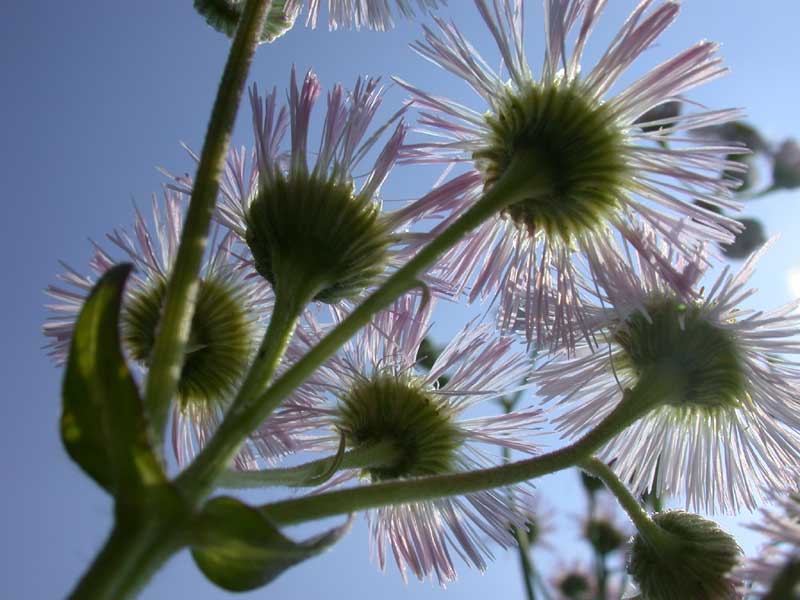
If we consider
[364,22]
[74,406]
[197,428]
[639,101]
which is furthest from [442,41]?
[74,406]

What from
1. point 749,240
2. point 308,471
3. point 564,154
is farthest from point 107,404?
point 749,240

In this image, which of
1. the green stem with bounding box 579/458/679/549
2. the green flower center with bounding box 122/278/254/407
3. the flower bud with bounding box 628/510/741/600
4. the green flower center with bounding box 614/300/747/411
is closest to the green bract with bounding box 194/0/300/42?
the green flower center with bounding box 122/278/254/407

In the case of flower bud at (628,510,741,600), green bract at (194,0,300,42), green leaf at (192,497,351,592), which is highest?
green bract at (194,0,300,42)

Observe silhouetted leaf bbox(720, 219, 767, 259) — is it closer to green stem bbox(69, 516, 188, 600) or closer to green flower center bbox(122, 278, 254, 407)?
green flower center bbox(122, 278, 254, 407)

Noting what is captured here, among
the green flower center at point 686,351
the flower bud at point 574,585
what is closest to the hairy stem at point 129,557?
the green flower center at point 686,351

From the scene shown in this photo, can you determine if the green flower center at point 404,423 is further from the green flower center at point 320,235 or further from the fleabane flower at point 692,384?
the green flower center at point 320,235

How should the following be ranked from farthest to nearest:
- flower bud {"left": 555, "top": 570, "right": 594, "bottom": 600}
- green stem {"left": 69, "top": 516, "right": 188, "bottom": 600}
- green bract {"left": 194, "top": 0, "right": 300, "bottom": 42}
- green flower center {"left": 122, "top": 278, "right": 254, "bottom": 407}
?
flower bud {"left": 555, "top": 570, "right": 594, "bottom": 600} → green flower center {"left": 122, "top": 278, "right": 254, "bottom": 407} → green bract {"left": 194, "top": 0, "right": 300, "bottom": 42} → green stem {"left": 69, "top": 516, "right": 188, "bottom": 600}
